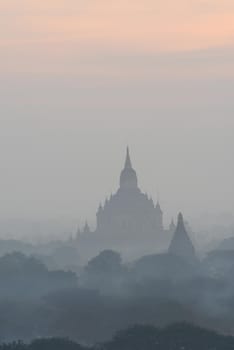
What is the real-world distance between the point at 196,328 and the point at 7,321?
2925cm

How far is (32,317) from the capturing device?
172 metres

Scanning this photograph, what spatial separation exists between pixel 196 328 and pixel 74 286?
55226mm

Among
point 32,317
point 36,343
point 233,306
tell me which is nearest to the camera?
point 36,343

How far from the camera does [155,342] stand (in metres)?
140

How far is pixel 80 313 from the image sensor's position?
175m

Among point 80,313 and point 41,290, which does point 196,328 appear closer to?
point 80,313

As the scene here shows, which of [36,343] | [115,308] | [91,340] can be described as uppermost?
[115,308]

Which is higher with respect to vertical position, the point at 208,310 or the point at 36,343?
the point at 208,310

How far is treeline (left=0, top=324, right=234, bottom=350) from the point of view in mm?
137500

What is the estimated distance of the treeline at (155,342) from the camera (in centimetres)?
13750

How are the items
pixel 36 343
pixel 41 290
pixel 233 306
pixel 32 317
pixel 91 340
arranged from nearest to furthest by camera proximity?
pixel 36 343 < pixel 91 340 < pixel 32 317 < pixel 233 306 < pixel 41 290

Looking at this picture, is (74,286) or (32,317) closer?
(32,317)

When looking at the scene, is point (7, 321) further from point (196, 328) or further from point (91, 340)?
point (196, 328)

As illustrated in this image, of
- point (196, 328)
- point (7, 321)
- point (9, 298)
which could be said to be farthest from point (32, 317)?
point (196, 328)
